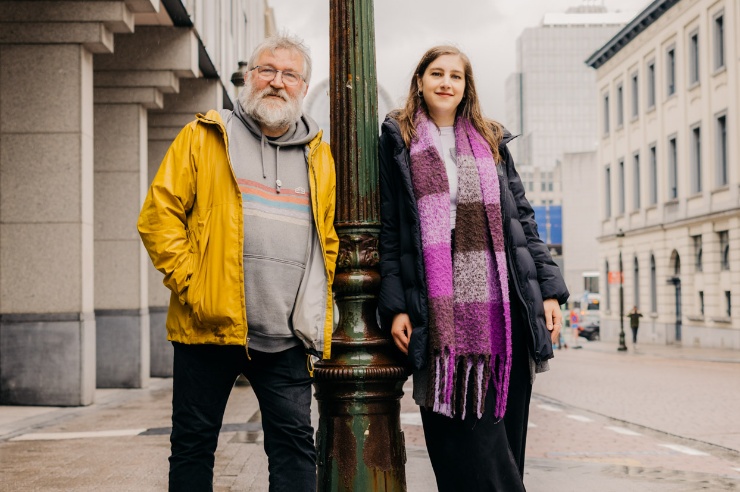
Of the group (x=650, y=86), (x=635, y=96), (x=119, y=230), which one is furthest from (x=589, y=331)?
(x=119, y=230)

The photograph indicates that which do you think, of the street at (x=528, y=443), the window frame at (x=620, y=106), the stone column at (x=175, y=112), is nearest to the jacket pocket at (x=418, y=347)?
the street at (x=528, y=443)

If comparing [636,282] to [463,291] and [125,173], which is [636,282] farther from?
[463,291]

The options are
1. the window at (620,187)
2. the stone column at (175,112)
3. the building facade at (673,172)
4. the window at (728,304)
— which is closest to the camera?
the stone column at (175,112)

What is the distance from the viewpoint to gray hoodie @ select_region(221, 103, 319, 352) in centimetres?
382

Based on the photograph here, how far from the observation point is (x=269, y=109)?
13.0ft

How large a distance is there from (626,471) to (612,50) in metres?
43.0

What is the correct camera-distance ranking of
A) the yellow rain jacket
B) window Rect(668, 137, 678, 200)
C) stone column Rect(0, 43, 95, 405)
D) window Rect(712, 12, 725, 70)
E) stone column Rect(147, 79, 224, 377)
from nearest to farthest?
the yellow rain jacket, stone column Rect(0, 43, 95, 405), stone column Rect(147, 79, 224, 377), window Rect(712, 12, 725, 70), window Rect(668, 137, 678, 200)

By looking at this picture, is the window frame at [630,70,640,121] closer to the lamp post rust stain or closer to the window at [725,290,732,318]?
the window at [725,290,732,318]

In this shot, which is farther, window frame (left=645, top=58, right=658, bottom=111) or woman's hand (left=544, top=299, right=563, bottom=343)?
window frame (left=645, top=58, right=658, bottom=111)

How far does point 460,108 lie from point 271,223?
101 centimetres

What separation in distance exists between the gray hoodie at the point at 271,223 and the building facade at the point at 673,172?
31.5 m

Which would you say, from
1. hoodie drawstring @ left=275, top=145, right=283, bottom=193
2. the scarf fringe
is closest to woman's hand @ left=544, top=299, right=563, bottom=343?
the scarf fringe

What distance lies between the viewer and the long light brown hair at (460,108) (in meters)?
4.18

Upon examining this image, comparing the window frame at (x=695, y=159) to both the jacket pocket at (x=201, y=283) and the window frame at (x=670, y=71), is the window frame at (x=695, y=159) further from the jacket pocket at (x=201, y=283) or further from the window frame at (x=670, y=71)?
the jacket pocket at (x=201, y=283)
